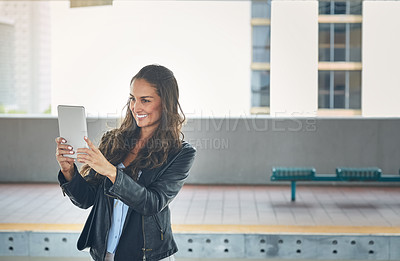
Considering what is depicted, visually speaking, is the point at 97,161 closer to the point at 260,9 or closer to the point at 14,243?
the point at 14,243

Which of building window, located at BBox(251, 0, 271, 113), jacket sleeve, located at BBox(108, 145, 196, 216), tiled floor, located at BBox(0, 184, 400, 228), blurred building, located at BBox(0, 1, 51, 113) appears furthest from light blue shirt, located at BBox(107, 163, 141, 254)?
blurred building, located at BBox(0, 1, 51, 113)

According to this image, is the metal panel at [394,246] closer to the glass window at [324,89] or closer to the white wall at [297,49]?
the white wall at [297,49]

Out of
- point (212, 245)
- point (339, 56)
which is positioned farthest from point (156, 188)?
point (339, 56)

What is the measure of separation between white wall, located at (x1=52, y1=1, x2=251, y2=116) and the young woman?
37.3ft

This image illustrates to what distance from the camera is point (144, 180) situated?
153 centimetres

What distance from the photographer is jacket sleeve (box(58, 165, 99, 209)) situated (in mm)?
1526

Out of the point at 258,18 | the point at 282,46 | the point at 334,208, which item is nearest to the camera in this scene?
the point at 334,208

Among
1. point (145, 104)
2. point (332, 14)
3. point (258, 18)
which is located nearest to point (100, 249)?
point (145, 104)

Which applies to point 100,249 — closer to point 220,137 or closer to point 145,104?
point 145,104

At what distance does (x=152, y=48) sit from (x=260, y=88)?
17.4 ft

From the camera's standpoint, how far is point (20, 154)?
5.65m

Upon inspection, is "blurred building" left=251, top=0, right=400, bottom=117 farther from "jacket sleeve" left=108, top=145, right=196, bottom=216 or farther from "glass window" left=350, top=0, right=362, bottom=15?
"jacket sleeve" left=108, top=145, right=196, bottom=216

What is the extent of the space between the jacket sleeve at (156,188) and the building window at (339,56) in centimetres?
2366

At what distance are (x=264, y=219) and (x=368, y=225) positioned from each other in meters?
0.80
